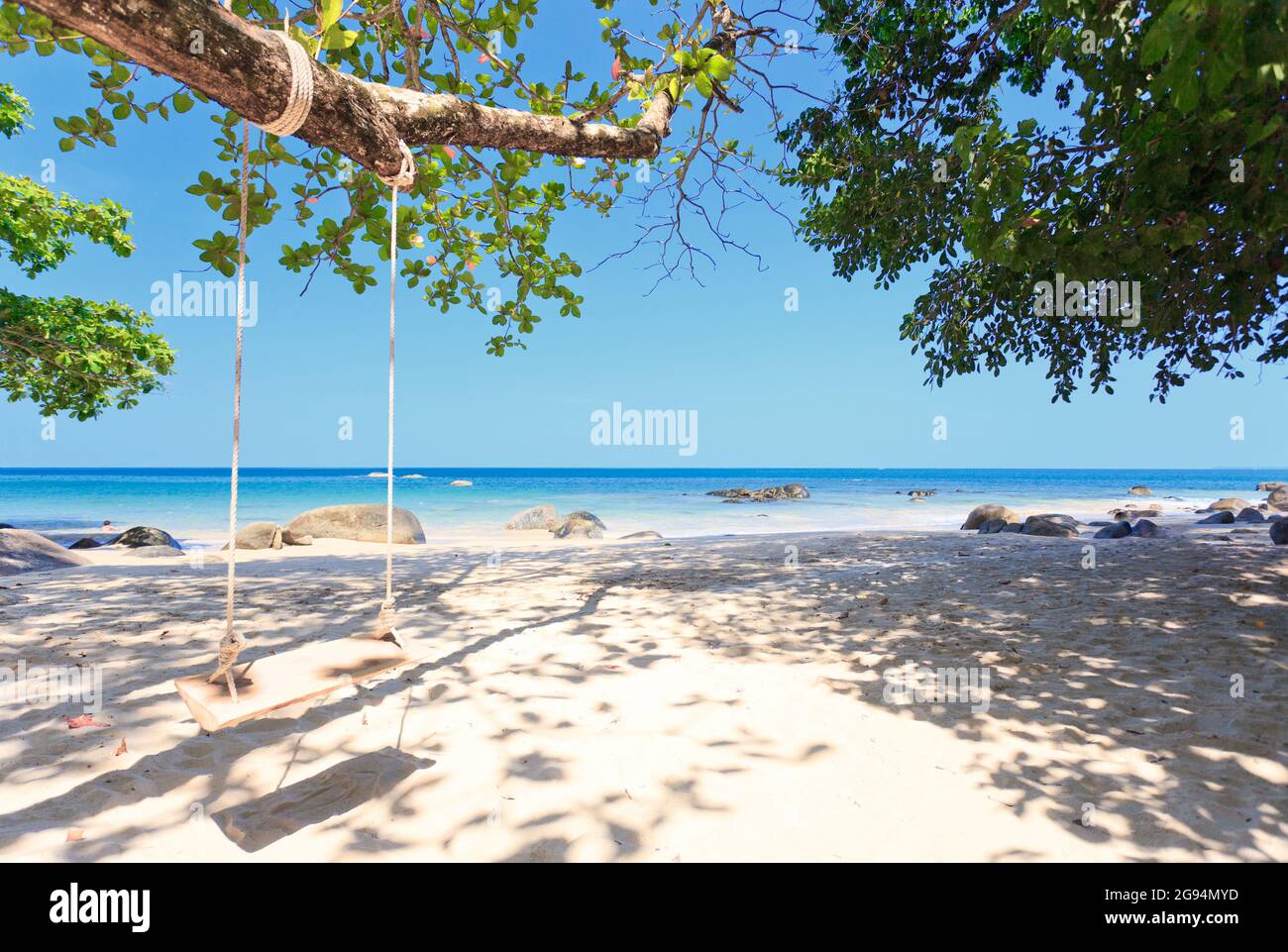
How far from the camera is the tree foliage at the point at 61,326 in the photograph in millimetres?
9625

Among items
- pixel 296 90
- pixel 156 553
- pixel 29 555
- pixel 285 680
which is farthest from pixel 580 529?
pixel 296 90

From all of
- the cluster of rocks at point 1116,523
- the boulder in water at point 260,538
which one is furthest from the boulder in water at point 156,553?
the cluster of rocks at point 1116,523

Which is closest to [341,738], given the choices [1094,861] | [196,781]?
[196,781]

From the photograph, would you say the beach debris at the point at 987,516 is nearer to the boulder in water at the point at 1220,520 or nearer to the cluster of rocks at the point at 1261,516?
the boulder in water at the point at 1220,520

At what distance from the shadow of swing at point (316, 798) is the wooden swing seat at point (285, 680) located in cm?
37

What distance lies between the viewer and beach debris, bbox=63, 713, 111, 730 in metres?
2.93

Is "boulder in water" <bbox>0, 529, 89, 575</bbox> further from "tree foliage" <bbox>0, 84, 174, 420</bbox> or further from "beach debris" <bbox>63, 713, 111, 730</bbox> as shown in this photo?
"beach debris" <bbox>63, 713, 111, 730</bbox>

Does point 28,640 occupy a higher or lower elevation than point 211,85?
lower

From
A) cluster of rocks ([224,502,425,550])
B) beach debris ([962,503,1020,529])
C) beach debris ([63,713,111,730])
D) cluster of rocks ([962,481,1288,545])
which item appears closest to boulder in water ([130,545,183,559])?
cluster of rocks ([224,502,425,550])

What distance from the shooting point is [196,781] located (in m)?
2.49

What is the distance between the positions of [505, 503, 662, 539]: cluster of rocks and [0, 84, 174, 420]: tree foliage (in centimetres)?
1050

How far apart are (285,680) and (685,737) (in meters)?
1.88

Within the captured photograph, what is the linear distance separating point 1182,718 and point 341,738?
443 centimetres
